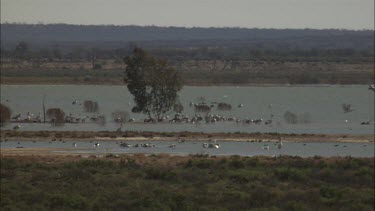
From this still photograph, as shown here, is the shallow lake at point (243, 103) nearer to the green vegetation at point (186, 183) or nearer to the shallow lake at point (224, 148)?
the shallow lake at point (224, 148)

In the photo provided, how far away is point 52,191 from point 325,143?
2836 cm

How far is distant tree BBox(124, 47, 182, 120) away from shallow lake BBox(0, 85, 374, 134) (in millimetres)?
1892

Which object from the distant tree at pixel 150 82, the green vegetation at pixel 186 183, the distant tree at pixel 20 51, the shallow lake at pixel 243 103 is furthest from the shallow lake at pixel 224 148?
the distant tree at pixel 20 51

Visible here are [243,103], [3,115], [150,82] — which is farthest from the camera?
[243,103]

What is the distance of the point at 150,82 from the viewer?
232ft

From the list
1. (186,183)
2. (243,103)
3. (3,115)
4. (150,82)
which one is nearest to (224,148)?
(186,183)

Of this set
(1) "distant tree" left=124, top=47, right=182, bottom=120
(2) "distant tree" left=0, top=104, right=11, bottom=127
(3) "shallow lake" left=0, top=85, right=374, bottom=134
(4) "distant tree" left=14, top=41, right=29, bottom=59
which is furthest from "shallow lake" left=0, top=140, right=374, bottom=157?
(4) "distant tree" left=14, top=41, right=29, bottom=59

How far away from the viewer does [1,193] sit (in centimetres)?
2873

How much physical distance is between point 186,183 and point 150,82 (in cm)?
3816

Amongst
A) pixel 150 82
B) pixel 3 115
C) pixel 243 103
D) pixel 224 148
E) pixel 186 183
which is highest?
pixel 150 82

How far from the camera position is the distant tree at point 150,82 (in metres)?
70.4

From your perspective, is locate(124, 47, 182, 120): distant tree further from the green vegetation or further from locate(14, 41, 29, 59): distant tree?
locate(14, 41, 29, 59): distant tree

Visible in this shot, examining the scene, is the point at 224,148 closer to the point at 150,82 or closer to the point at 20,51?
the point at 150,82

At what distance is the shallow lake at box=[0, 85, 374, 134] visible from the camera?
68.0m
